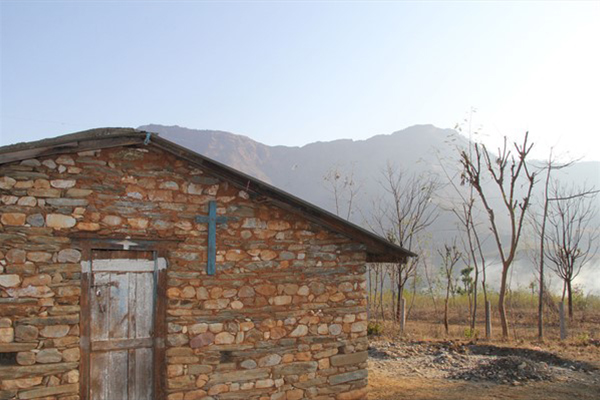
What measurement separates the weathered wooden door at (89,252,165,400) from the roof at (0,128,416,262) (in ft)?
4.34

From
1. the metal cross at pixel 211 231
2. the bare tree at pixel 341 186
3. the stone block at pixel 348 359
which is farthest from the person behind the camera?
the bare tree at pixel 341 186

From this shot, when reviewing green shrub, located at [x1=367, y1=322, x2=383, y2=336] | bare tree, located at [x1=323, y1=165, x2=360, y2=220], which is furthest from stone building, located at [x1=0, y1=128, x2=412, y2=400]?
bare tree, located at [x1=323, y1=165, x2=360, y2=220]

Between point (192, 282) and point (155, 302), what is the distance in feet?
1.63

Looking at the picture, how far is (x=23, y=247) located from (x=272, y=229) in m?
2.98

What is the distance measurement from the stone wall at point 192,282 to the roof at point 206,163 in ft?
0.51

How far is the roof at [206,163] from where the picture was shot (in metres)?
5.62

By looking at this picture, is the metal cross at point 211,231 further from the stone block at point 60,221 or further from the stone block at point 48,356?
the stone block at point 48,356

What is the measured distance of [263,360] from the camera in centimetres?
678

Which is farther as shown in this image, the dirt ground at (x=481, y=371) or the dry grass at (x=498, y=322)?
the dry grass at (x=498, y=322)

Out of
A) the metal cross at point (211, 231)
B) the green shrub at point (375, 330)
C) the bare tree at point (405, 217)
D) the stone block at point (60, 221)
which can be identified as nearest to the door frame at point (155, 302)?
the stone block at point (60, 221)

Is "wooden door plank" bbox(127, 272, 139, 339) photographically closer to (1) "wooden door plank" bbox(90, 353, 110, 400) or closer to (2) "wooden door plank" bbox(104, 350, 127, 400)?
(2) "wooden door plank" bbox(104, 350, 127, 400)

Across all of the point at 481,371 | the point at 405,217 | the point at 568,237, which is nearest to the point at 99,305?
the point at 481,371

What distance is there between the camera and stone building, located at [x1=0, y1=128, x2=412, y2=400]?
5.64m

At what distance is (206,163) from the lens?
651 cm
